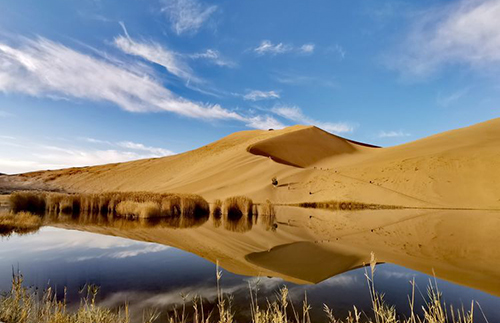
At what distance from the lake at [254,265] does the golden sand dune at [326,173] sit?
66.5ft

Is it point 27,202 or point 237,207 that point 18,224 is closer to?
point 27,202

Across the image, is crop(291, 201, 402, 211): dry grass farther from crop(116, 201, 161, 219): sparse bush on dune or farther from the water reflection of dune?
crop(116, 201, 161, 219): sparse bush on dune

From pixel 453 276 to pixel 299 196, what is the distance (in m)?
28.1

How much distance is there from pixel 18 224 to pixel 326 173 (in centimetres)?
3294

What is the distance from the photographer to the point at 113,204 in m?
19.4

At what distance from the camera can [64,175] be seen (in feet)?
193

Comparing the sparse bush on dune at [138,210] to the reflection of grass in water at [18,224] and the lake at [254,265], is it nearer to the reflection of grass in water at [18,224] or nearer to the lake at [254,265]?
the reflection of grass in water at [18,224]

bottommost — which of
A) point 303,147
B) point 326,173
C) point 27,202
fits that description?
point 27,202

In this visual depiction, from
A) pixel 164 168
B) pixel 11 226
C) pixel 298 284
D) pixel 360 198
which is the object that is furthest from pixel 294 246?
pixel 164 168

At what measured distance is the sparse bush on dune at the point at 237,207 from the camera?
21.0m

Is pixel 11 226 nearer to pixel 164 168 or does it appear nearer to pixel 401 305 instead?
pixel 401 305

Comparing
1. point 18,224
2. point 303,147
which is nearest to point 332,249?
point 18,224

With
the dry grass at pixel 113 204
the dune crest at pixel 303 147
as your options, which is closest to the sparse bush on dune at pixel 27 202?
the dry grass at pixel 113 204

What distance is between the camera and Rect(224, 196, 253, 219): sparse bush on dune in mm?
21047
